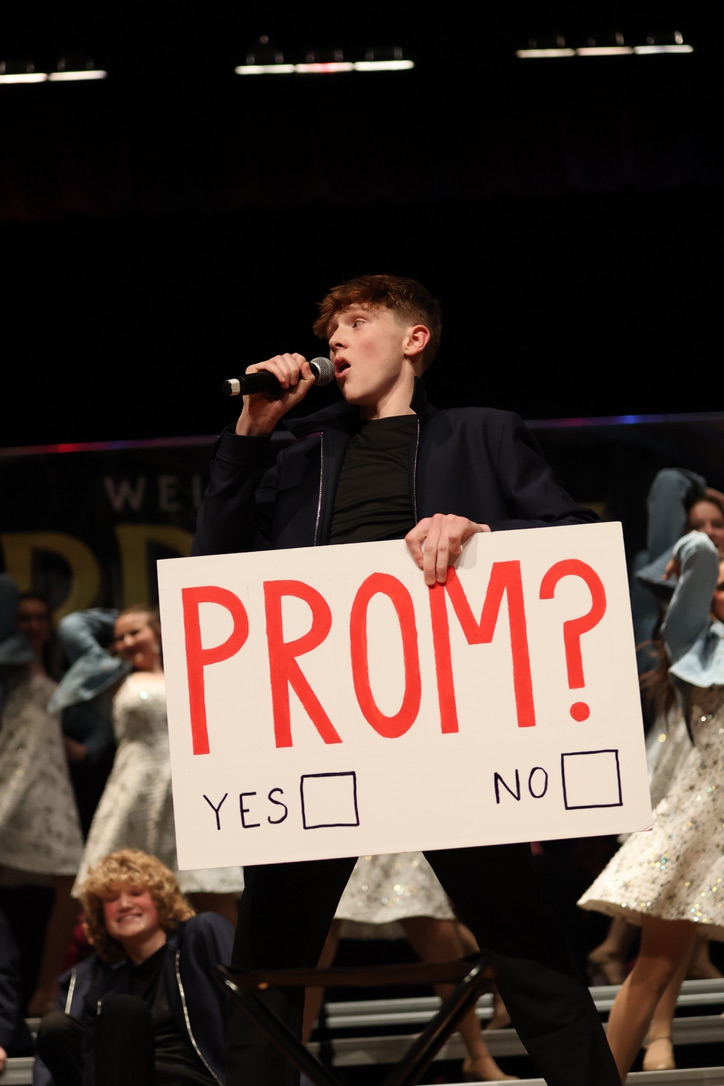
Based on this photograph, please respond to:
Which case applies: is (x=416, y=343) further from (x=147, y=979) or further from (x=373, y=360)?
(x=147, y=979)

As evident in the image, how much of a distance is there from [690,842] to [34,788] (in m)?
2.62

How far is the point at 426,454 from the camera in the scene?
2158 millimetres

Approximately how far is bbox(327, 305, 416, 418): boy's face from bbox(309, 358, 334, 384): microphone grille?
6 cm

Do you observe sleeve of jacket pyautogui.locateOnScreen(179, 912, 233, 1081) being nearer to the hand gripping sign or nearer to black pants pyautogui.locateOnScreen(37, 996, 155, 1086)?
black pants pyautogui.locateOnScreen(37, 996, 155, 1086)

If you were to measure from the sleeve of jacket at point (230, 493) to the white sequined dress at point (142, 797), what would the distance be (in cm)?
249

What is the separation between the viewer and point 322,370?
2.19 m

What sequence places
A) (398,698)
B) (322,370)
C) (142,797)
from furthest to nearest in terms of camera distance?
(142,797) < (322,370) < (398,698)

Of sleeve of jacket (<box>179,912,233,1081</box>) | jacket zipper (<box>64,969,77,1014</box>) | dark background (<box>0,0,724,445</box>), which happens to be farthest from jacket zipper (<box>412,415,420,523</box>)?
dark background (<box>0,0,724,445</box>)

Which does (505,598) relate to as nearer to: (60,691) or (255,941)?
(255,941)

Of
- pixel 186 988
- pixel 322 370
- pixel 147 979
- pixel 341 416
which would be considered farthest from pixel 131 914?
pixel 322 370

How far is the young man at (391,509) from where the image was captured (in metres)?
1.87

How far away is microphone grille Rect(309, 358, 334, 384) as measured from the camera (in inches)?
85.7

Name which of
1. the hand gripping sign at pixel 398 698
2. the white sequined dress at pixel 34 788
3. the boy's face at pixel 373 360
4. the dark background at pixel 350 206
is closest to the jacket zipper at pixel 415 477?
the boy's face at pixel 373 360

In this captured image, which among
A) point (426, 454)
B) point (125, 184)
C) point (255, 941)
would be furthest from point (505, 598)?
point (125, 184)
